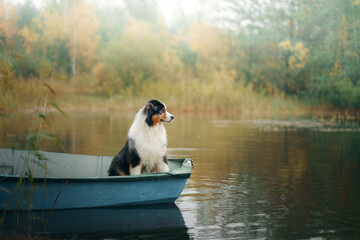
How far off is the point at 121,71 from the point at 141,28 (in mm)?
4673

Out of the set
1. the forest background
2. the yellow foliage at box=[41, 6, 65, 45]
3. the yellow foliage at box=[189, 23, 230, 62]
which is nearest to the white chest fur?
the forest background

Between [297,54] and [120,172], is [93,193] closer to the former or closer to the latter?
[120,172]

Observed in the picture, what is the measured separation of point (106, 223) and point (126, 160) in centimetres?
119

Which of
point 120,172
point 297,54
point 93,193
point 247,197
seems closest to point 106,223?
point 93,193

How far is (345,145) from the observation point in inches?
552

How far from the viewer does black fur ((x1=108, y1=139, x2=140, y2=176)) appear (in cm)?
666

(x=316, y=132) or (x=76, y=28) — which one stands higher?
(x=76, y=28)

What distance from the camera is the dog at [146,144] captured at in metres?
6.66

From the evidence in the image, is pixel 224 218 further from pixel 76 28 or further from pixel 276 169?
pixel 76 28

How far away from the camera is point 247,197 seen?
7.31 metres

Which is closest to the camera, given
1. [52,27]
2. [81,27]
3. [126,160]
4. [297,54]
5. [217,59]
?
[126,160]

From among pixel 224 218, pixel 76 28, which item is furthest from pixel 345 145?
pixel 76 28

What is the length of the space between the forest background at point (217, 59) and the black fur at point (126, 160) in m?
19.6

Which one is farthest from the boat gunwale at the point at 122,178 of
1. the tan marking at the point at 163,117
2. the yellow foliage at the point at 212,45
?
the yellow foliage at the point at 212,45
